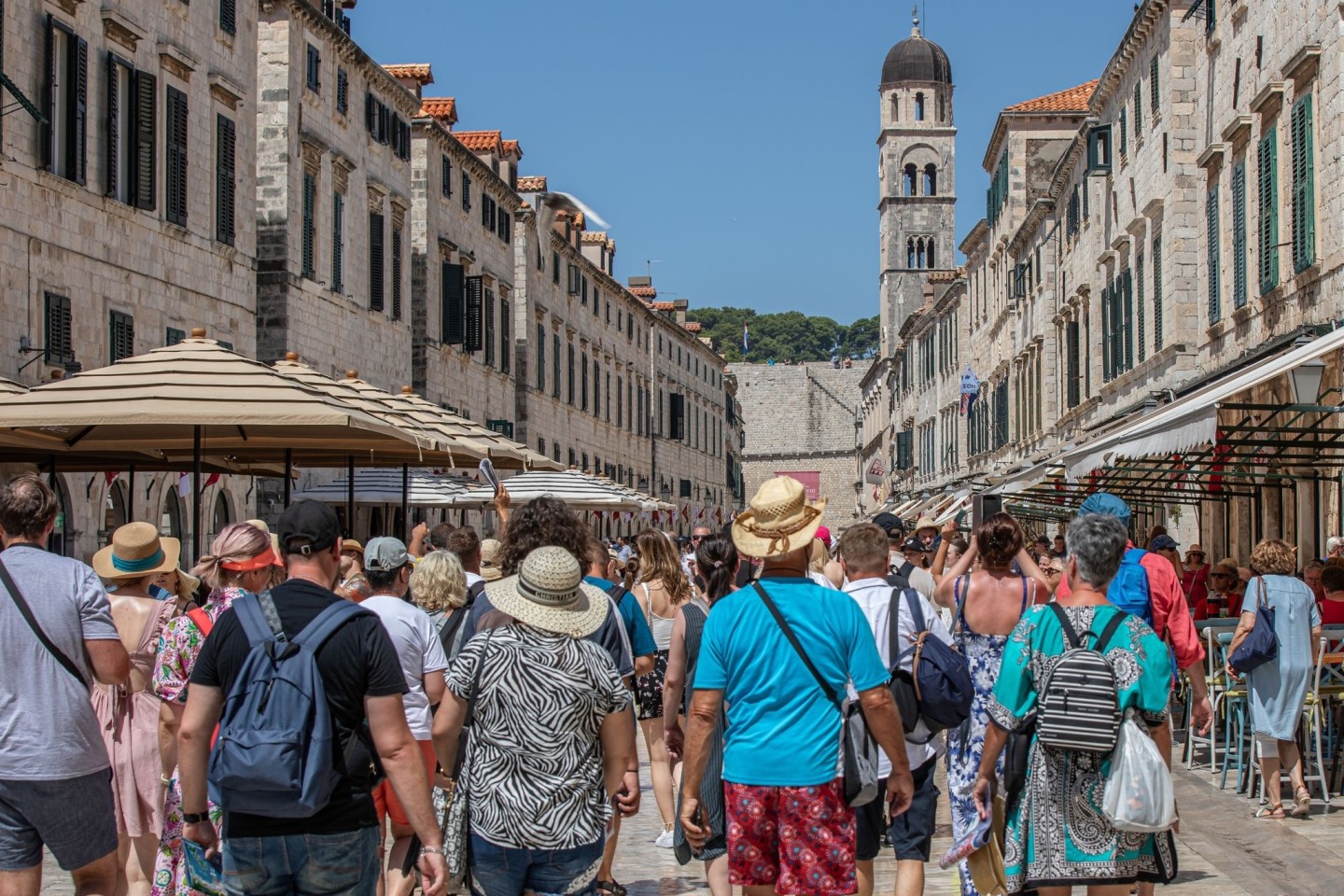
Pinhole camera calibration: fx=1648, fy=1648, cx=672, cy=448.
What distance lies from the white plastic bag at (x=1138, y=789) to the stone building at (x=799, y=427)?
107 meters

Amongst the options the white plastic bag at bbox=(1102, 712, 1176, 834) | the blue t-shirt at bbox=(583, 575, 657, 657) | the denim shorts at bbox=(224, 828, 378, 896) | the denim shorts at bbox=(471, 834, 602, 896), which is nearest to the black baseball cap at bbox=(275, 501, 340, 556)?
the denim shorts at bbox=(224, 828, 378, 896)

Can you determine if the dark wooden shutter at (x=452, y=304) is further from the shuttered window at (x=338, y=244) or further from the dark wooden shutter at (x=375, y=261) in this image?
the shuttered window at (x=338, y=244)

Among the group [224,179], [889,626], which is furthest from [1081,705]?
[224,179]

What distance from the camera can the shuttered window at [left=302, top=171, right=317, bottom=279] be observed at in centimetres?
2562

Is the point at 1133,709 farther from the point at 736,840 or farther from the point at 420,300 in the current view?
the point at 420,300

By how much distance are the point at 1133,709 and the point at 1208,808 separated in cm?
507

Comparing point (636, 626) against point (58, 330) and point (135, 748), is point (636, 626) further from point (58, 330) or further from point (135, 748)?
point (58, 330)

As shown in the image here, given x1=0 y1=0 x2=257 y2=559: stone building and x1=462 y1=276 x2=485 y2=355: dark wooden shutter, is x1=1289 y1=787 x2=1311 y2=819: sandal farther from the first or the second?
x1=462 y1=276 x2=485 y2=355: dark wooden shutter

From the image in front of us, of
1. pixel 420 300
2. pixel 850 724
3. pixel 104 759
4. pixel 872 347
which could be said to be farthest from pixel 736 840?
pixel 872 347

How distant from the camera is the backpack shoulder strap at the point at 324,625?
4641 millimetres

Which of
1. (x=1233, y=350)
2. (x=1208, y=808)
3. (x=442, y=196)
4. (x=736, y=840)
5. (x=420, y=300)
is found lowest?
(x=1208, y=808)

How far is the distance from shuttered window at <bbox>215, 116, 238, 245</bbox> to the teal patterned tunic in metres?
18.3

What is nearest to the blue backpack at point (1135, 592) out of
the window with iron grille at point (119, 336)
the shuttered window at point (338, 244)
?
the window with iron grille at point (119, 336)

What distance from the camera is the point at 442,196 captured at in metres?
35.0
